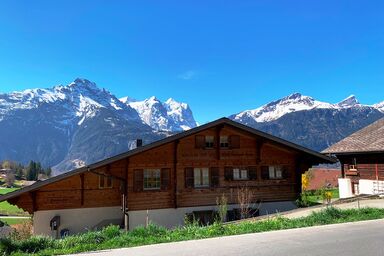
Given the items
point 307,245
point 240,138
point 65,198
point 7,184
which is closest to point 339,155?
point 240,138

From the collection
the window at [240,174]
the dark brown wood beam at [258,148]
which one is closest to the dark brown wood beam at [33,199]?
the window at [240,174]

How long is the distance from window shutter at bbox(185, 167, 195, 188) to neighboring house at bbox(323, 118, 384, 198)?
15.3 m

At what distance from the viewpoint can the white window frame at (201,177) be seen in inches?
1051

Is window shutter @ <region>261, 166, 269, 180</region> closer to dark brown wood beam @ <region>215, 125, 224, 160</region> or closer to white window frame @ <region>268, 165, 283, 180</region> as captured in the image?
white window frame @ <region>268, 165, 283, 180</region>

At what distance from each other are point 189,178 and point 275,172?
6.39 metres

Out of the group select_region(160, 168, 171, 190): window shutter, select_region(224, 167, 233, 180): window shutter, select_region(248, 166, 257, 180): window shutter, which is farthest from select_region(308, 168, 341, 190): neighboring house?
select_region(160, 168, 171, 190): window shutter

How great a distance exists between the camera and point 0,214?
269ft

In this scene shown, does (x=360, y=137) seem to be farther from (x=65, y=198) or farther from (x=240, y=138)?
(x=65, y=198)

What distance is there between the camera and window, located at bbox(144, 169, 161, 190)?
25.5 meters

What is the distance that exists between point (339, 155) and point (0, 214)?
70.3 m

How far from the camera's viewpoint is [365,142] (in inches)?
1380

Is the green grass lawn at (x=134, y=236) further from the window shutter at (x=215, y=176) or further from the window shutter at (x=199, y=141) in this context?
the window shutter at (x=199, y=141)

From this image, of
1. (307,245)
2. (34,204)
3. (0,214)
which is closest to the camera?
(307,245)

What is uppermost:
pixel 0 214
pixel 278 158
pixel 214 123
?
pixel 214 123
